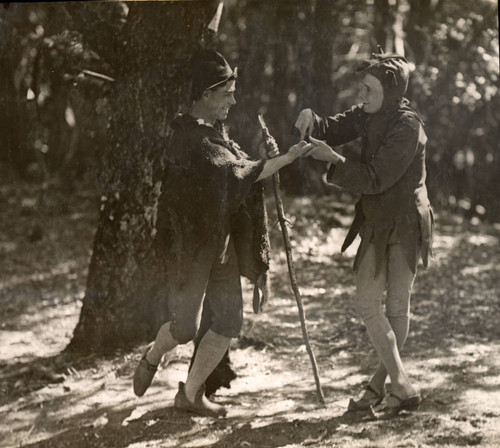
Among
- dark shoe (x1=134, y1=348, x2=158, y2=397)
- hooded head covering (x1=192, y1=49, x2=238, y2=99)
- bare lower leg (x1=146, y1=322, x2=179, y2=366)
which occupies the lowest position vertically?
dark shoe (x1=134, y1=348, x2=158, y2=397)

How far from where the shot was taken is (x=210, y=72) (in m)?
4.58

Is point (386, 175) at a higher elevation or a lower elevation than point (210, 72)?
lower

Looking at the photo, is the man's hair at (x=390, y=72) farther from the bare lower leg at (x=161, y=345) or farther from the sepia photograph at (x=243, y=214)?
the bare lower leg at (x=161, y=345)

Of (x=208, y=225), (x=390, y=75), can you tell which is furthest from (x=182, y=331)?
(x=390, y=75)

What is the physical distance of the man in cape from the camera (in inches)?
176

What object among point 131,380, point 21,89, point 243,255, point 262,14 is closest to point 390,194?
point 243,255

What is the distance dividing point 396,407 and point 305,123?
1554 millimetres

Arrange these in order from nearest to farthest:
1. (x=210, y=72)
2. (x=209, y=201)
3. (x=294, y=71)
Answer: (x=209, y=201)
(x=210, y=72)
(x=294, y=71)

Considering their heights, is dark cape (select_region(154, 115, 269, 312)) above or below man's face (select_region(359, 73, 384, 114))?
below

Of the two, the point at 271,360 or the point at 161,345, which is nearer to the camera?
the point at 161,345

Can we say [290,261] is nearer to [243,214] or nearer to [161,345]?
Answer: [243,214]

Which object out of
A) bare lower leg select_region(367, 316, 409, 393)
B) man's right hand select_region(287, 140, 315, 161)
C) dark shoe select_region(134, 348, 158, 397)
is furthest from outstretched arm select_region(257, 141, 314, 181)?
dark shoe select_region(134, 348, 158, 397)

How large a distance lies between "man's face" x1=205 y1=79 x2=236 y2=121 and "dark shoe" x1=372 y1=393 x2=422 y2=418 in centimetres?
171

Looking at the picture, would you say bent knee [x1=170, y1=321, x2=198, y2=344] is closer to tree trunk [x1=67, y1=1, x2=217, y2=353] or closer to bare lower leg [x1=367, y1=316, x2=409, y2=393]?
tree trunk [x1=67, y1=1, x2=217, y2=353]
